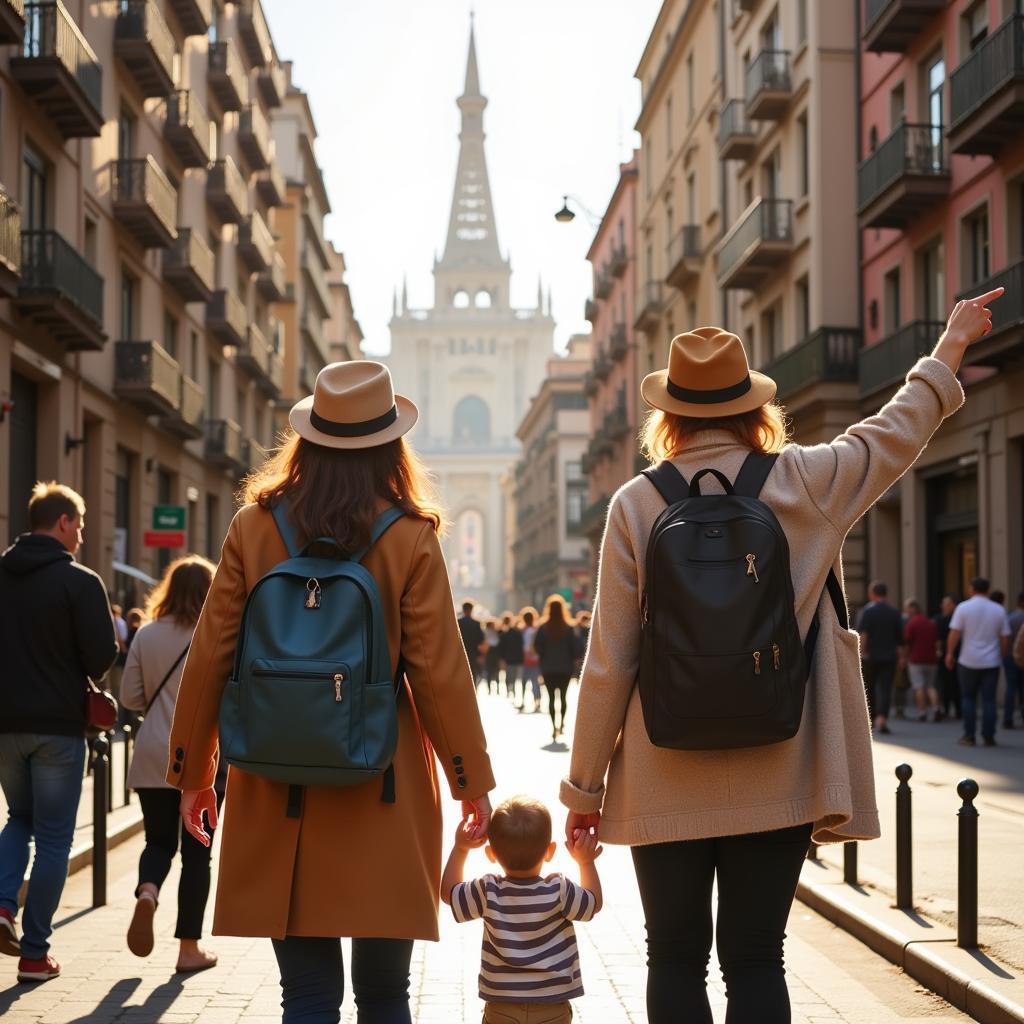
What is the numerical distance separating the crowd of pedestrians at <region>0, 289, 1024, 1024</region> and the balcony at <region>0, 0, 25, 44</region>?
1536cm

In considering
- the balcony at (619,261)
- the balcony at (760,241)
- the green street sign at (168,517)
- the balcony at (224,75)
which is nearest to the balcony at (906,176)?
the balcony at (760,241)

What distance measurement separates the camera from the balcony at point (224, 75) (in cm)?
3491

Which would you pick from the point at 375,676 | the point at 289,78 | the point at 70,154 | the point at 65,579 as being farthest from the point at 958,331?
the point at 289,78

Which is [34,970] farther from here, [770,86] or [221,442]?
[221,442]

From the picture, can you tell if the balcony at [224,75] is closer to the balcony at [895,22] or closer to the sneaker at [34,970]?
the balcony at [895,22]

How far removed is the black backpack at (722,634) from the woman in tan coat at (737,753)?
→ 8 centimetres

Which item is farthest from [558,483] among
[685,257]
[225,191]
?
[225,191]

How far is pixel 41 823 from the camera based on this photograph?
680 cm

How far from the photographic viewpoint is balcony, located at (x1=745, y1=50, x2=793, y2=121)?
30.5 meters

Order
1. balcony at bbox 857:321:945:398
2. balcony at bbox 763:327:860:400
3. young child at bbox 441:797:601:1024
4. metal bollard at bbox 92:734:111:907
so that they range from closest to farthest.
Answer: young child at bbox 441:797:601:1024, metal bollard at bbox 92:734:111:907, balcony at bbox 857:321:945:398, balcony at bbox 763:327:860:400

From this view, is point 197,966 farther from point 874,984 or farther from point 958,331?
point 958,331

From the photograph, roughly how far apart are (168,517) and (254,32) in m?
19.6

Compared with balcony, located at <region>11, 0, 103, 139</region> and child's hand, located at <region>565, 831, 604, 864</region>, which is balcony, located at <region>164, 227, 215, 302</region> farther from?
child's hand, located at <region>565, 831, 604, 864</region>

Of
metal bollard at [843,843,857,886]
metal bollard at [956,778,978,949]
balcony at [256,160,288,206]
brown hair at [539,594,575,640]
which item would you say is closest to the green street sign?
brown hair at [539,594,575,640]
